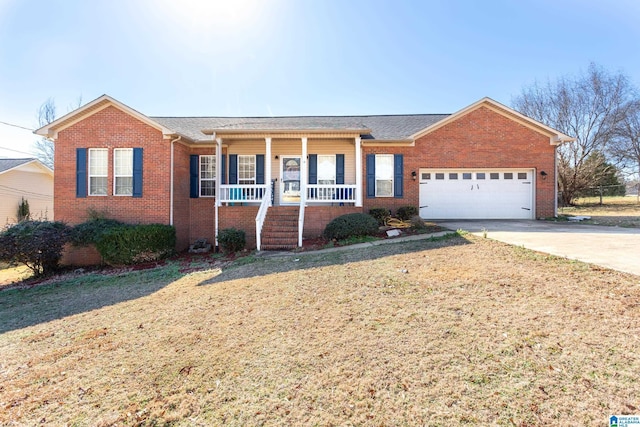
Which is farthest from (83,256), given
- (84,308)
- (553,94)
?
(553,94)

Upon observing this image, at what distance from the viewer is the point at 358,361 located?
309 centimetres

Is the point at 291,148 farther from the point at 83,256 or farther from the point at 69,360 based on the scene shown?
the point at 69,360

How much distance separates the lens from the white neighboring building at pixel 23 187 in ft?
61.3

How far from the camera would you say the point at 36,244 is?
29.2 ft

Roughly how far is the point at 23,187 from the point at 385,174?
77.9 feet

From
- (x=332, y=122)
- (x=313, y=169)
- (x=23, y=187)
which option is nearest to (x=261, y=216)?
(x=313, y=169)

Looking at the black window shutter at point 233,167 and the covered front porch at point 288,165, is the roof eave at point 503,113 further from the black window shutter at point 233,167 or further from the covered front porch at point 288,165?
the black window shutter at point 233,167

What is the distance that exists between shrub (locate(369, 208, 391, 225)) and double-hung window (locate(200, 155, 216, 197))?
265 inches

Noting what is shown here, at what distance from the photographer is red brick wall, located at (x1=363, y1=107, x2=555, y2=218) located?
12938 mm

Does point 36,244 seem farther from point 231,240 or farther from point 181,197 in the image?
point 231,240

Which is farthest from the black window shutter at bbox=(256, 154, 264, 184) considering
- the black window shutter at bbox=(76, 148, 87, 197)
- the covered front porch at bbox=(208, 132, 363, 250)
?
the black window shutter at bbox=(76, 148, 87, 197)

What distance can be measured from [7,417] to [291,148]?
1137 centimetres

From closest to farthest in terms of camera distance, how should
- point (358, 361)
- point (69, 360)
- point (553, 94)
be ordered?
point (358, 361), point (69, 360), point (553, 94)
